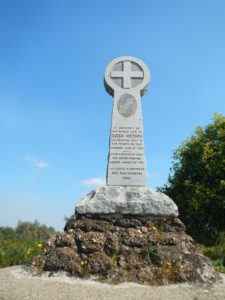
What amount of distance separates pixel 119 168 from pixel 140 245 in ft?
5.95

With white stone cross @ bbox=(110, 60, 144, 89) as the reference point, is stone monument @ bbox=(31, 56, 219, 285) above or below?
below

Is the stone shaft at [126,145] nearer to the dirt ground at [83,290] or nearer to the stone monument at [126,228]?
the stone monument at [126,228]

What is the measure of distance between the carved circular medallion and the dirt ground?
374 centimetres

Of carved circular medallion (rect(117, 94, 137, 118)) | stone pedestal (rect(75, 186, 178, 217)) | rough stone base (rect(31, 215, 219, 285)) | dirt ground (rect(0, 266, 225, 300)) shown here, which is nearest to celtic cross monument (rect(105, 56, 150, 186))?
carved circular medallion (rect(117, 94, 137, 118))

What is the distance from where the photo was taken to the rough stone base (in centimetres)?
578

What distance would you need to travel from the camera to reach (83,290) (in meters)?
4.99

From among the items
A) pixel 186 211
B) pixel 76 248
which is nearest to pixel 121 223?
pixel 76 248

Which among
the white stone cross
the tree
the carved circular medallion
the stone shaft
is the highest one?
the tree

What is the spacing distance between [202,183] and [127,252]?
42.8ft

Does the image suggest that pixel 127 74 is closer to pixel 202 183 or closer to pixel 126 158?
pixel 126 158

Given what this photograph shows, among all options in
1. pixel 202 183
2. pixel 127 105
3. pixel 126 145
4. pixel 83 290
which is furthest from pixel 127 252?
pixel 202 183

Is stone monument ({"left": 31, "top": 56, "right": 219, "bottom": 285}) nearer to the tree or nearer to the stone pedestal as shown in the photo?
the stone pedestal

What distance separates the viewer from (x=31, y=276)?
5738mm

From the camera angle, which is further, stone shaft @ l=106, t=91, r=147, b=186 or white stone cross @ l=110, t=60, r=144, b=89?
white stone cross @ l=110, t=60, r=144, b=89
